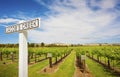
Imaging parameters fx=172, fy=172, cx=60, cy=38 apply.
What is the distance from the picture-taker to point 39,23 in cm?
383

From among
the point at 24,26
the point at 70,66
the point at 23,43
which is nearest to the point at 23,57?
the point at 23,43

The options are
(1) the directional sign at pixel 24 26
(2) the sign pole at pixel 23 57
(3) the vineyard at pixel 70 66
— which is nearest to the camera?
(1) the directional sign at pixel 24 26

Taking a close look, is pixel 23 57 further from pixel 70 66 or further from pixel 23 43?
pixel 70 66

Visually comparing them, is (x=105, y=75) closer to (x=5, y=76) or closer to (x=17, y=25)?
(x=5, y=76)

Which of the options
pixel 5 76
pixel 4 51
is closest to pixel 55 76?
pixel 5 76

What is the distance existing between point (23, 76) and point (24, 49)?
0.63 meters

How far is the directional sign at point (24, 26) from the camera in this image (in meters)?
3.92

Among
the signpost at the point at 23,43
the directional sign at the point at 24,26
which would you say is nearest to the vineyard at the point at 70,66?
the directional sign at the point at 24,26

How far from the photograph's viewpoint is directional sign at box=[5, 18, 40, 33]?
3.92 meters

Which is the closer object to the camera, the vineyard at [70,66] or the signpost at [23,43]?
the signpost at [23,43]

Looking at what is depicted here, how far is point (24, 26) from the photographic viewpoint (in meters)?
4.19

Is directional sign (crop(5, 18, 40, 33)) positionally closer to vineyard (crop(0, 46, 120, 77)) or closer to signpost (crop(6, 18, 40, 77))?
signpost (crop(6, 18, 40, 77))

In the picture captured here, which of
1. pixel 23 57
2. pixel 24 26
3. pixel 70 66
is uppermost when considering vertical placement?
pixel 24 26

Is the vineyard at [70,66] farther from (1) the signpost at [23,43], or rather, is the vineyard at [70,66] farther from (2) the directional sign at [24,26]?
(1) the signpost at [23,43]
